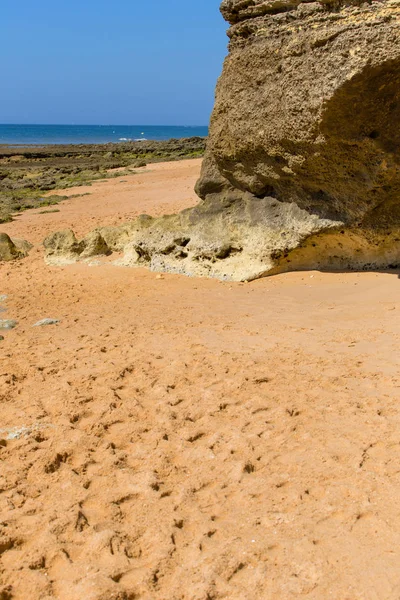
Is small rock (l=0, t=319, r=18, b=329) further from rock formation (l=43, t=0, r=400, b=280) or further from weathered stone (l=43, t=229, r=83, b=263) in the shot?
weathered stone (l=43, t=229, r=83, b=263)

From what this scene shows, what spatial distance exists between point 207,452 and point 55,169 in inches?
1018

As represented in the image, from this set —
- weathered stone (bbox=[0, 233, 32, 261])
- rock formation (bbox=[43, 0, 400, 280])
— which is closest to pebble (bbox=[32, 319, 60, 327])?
rock formation (bbox=[43, 0, 400, 280])

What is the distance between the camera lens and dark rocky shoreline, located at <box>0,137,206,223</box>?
733 inches

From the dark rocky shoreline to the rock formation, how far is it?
8.19 m

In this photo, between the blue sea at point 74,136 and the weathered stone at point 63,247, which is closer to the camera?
the weathered stone at point 63,247

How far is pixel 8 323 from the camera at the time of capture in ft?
22.6

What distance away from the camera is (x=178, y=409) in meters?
4.32

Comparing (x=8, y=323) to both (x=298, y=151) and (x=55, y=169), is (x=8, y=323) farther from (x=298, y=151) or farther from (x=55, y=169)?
(x=55, y=169)

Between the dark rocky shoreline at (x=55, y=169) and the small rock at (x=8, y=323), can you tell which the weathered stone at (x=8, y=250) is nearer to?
the small rock at (x=8, y=323)

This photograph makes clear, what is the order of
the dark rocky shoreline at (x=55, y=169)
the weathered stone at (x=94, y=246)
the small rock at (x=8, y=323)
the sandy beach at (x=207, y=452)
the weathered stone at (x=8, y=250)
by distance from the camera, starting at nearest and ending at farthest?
the sandy beach at (x=207, y=452), the small rock at (x=8, y=323), the weathered stone at (x=94, y=246), the weathered stone at (x=8, y=250), the dark rocky shoreline at (x=55, y=169)

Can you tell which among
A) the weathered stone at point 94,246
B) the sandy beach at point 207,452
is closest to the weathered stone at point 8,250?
the weathered stone at point 94,246

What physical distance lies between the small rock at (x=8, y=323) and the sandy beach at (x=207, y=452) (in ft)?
0.58

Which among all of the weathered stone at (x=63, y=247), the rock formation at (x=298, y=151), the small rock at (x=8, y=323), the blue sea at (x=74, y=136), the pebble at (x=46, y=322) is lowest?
the blue sea at (x=74, y=136)

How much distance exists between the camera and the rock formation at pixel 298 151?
21.2 feet
